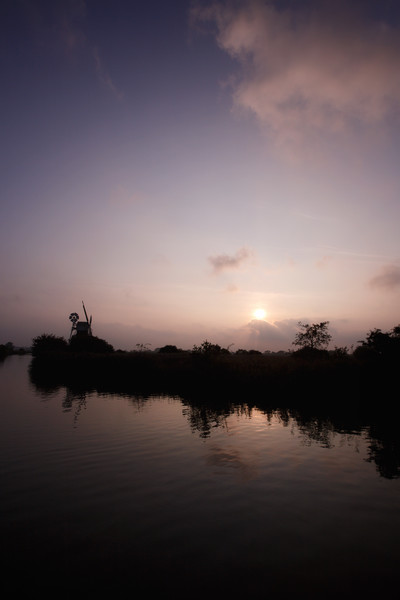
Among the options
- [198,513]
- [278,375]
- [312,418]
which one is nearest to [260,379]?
[278,375]

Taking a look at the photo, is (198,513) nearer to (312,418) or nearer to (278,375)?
(312,418)

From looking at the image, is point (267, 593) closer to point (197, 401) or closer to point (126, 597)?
point (126, 597)

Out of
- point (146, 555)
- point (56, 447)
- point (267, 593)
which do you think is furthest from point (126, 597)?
point (56, 447)

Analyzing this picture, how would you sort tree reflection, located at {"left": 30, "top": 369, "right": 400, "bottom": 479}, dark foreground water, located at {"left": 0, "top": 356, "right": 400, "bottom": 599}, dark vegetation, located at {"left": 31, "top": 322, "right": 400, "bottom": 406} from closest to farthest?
dark foreground water, located at {"left": 0, "top": 356, "right": 400, "bottom": 599} < tree reflection, located at {"left": 30, "top": 369, "right": 400, "bottom": 479} < dark vegetation, located at {"left": 31, "top": 322, "right": 400, "bottom": 406}

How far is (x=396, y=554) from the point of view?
26.2ft

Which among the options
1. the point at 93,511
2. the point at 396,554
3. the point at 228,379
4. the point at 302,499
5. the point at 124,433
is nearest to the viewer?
the point at 396,554

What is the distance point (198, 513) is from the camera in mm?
9789

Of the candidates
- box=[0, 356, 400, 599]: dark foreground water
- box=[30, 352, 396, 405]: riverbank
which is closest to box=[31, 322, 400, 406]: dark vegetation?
box=[30, 352, 396, 405]: riverbank

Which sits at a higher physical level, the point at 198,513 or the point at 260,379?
the point at 260,379

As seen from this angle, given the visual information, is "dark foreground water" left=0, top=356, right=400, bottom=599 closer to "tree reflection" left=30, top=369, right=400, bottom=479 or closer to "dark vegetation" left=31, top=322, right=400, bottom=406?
"tree reflection" left=30, top=369, right=400, bottom=479

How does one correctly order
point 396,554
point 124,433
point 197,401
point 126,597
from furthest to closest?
point 197,401 → point 124,433 → point 396,554 → point 126,597

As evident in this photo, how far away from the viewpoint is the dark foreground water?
687 centimetres

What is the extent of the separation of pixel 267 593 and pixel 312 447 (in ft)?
37.9

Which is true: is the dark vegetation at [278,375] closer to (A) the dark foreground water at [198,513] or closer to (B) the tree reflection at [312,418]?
(B) the tree reflection at [312,418]
